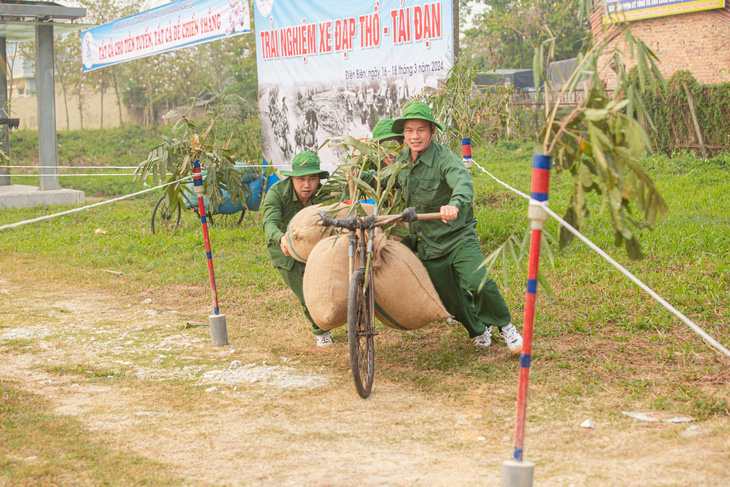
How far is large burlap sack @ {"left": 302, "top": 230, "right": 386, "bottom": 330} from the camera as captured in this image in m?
4.59

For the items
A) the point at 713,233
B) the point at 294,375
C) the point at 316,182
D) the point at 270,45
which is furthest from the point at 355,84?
the point at 294,375

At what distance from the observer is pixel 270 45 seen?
33.7ft

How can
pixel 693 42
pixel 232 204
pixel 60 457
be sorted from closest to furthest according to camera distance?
pixel 60 457, pixel 232 204, pixel 693 42

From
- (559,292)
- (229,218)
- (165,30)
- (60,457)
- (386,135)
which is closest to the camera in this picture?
(60,457)

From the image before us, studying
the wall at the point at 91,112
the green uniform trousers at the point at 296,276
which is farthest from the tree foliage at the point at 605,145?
the wall at the point at 91,112

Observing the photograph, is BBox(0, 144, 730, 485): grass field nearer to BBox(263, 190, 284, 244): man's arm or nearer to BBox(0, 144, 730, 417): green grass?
BBox(0, 144, 730, 417): green grass

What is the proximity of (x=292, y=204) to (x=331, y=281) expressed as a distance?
1.24m

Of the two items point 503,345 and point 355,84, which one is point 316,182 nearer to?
point 503,345

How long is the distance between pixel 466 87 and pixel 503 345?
3150mm

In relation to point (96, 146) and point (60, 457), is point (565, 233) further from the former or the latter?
point (96, 146)

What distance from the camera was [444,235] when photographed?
4961 mm

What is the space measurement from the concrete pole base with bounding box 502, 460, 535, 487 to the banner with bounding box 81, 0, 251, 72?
8.86 meters

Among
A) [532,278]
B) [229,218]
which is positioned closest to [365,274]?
[532,278]

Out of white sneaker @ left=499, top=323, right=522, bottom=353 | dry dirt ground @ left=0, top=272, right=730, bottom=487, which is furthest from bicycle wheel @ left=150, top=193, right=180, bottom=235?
white sneaker @ left=499, top=323, right=522, bottom=353
